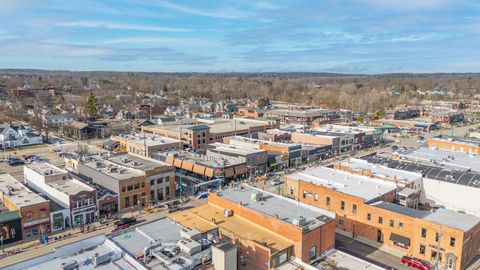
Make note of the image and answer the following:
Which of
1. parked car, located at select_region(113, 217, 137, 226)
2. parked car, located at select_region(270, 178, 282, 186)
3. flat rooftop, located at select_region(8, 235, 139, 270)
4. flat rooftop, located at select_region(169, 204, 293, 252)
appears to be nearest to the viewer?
flat rooftop, located at select_region(8, 235, 139, 270)

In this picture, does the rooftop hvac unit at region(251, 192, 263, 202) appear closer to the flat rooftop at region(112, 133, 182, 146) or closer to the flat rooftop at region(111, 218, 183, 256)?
the flat rooftop at region(111, 218, 183, 256)

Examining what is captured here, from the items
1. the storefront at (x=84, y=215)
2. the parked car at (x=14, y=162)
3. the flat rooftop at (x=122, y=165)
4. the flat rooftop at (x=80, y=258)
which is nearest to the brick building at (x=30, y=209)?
the storefront at (x=84, y=215)

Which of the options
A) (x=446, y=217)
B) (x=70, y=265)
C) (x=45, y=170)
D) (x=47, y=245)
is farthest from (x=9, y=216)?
(x=446, y=217)

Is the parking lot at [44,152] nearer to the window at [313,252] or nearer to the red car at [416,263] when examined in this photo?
the window at [313,252]

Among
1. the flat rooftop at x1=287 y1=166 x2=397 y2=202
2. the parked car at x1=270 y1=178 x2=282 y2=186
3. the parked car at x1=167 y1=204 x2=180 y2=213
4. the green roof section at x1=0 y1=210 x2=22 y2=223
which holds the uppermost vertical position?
the flat rooftop at x1=287 y1=166 x2=397 y2=202

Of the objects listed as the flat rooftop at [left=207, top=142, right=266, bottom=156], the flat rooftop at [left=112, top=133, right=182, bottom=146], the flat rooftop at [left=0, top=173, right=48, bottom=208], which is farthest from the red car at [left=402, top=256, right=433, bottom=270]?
the flat rooftop at [left=112, top=133, right=182, bottom=146]

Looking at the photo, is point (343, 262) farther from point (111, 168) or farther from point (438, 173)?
point (111, 168)

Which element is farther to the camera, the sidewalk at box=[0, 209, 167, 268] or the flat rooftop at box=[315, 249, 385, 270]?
the sidewalk at box=[0, 209, 167, 268]
